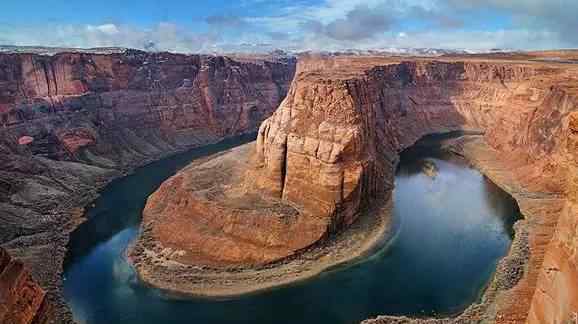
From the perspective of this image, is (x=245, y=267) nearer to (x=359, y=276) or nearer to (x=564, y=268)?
(x=359, y=276)

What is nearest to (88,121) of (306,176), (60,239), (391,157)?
(60,239)

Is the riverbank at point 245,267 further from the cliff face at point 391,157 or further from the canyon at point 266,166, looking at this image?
the cliff face at point 391,157

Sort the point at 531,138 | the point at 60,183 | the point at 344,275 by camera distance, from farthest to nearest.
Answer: the point at 531,138
the point at 60,183
the point at 344,275

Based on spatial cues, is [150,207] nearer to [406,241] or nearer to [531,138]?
[406,241]

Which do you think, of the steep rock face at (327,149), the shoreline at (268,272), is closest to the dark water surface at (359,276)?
the shoreline at (268,272)

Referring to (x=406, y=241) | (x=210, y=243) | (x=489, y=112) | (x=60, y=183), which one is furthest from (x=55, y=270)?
(x=489, y=112)

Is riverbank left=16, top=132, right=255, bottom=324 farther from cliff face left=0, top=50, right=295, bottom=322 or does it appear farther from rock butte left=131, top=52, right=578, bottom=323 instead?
rock butte left=131, top=52, right=578, bottom=323
